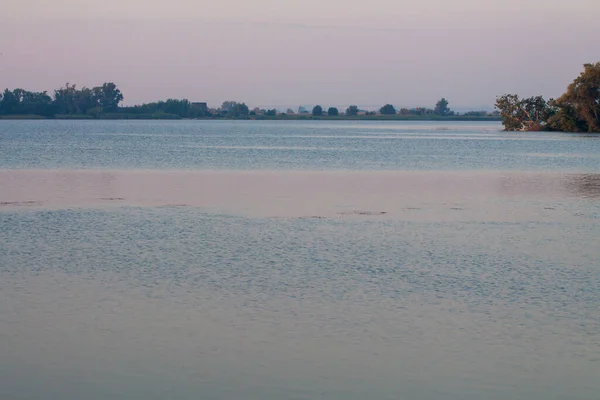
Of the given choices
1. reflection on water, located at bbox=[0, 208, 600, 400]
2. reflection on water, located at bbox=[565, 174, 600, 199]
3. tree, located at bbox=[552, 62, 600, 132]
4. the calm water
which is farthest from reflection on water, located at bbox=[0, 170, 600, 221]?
tree, located at bbox=[552, 62, 600, 132]

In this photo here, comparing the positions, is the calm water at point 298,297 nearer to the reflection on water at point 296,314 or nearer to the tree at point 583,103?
the reflection on water at point 296,314

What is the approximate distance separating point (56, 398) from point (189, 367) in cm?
156

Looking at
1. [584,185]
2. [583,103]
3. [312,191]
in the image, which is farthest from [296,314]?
[583,103]

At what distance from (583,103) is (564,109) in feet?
14.9

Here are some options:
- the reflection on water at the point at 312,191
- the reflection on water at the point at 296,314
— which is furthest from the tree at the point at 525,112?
the reflection on water at the point at 296,314

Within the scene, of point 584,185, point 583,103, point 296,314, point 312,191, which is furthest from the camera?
point 583,103

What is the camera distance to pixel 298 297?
13578mm

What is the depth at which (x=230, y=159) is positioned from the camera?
5244 centimetres

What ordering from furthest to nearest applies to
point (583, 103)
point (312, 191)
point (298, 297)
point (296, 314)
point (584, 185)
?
point (583, 103)
point (584, 185)
point (312, 191)
point (298, 297)
point (296, 314)

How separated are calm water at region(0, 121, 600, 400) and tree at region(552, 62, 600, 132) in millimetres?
64227

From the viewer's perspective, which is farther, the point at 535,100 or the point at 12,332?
the point at 535,100

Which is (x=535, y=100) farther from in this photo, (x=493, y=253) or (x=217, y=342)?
(x=217, y=342)

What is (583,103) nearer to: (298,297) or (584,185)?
(584,185)

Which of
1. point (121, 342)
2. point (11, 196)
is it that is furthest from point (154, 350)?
point (11, 196)
